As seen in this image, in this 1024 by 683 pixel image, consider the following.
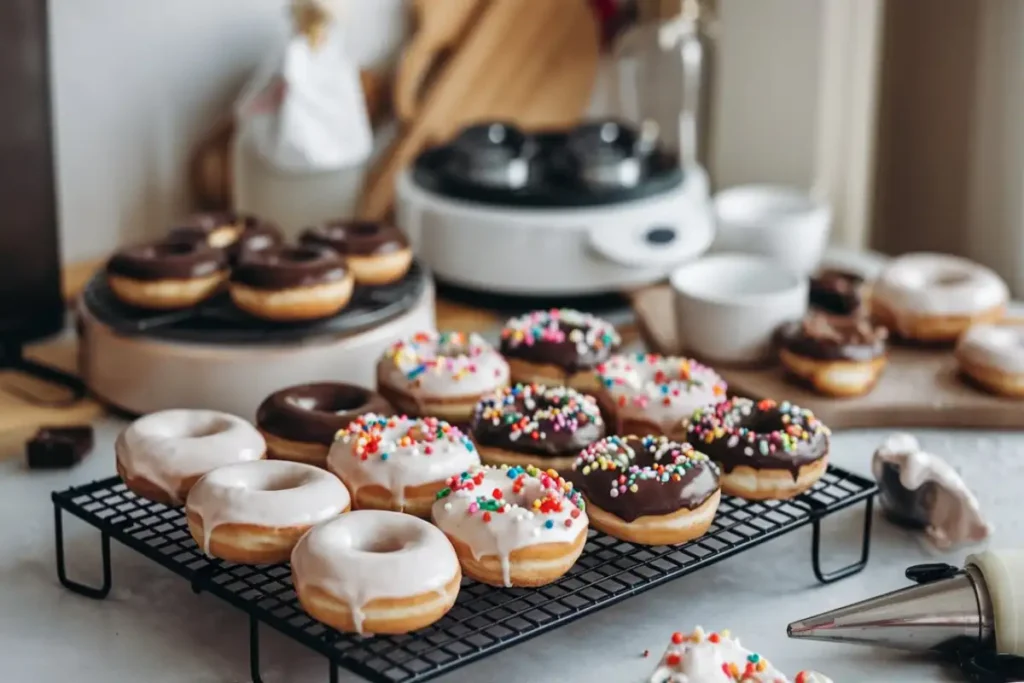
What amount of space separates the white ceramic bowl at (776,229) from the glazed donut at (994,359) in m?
0.26

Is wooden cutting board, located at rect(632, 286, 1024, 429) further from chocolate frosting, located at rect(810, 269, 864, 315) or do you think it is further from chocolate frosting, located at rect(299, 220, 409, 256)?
chocolate frosting, located at rect(299, 220, 409, 256)

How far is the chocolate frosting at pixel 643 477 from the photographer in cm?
109

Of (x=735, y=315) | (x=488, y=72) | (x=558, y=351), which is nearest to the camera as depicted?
(x=558, y=351)

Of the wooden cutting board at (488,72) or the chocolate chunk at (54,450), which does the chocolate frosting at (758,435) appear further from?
the wooden cutting board at (488,72)

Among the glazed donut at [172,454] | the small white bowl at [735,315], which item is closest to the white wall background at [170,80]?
the small white bowl at [735,315]

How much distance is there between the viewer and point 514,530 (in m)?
1.03

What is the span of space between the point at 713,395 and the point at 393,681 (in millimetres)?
491

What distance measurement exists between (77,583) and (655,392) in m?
0.51

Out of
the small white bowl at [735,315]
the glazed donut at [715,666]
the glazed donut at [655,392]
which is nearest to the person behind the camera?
the glazed donut at [715,666]

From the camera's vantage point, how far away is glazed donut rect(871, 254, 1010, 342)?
62.3 inches

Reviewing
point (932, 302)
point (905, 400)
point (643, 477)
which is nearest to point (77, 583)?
point (643, 477)

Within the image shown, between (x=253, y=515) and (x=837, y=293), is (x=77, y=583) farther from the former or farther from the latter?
(x=837, y=293)

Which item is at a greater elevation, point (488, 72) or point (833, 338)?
point (488, 72)

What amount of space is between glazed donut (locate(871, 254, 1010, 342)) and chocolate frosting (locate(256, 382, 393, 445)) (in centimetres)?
62
